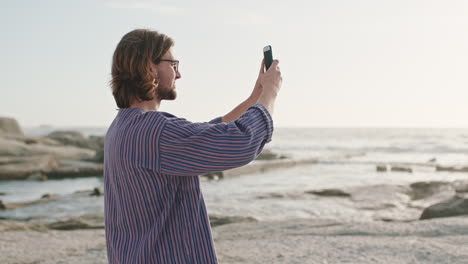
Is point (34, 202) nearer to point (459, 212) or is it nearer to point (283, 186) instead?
point (283, 186)

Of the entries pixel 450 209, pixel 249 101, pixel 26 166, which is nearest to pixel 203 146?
pixel 249 101

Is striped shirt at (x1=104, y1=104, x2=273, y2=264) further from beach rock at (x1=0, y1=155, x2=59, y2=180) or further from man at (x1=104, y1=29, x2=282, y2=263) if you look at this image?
beach rock at (x1=0, y1=155, x2=59, y2=180)

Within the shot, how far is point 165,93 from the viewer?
1.76 meters

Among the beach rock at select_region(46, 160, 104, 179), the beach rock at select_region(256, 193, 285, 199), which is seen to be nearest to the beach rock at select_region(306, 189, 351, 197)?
the beach rock at select_region(256, 193, 285, 199)

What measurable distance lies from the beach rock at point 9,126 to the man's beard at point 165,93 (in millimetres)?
37390

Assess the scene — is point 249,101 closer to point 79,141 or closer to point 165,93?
point 165,93

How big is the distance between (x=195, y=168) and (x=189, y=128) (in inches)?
5.0

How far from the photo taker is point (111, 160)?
5.64ft

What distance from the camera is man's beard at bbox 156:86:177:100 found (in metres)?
1.75

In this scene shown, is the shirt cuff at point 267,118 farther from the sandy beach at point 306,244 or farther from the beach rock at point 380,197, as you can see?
the beach rock at point 380,197

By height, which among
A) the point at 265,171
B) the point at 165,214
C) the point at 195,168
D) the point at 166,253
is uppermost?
the point at 195,168

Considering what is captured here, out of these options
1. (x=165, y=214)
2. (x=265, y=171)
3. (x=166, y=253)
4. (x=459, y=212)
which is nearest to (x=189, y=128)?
(x=165, y=214)

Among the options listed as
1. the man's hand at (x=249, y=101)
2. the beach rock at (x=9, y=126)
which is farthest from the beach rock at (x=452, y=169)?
the beach rock at (x=9, y=126)

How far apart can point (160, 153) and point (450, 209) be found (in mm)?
8376
